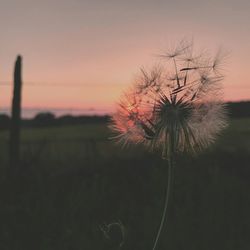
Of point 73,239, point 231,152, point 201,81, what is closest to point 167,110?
point 201,81

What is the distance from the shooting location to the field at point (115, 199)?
7539 millimetres

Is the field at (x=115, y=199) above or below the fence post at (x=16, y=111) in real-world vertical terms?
below

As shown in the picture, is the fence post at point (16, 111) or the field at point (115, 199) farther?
the fence post at point (16, 111)

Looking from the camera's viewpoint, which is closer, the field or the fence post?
the field

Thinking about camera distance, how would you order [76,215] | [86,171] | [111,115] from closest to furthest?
[111,115]
[76,215]
[86,171]

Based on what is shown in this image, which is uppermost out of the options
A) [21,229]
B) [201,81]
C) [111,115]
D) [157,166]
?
[201,81]

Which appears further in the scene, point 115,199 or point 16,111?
point 16,111

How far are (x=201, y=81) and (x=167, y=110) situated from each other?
0.30 m

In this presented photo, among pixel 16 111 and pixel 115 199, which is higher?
pixel 16 111

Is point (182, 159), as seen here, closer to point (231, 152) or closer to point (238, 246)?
point (231, 152)

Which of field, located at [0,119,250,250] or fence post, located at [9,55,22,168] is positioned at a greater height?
fence post, located at [9,55,22,168]

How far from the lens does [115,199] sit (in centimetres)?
873

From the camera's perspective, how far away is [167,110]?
2836mm

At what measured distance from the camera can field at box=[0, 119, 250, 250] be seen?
7539 mm
